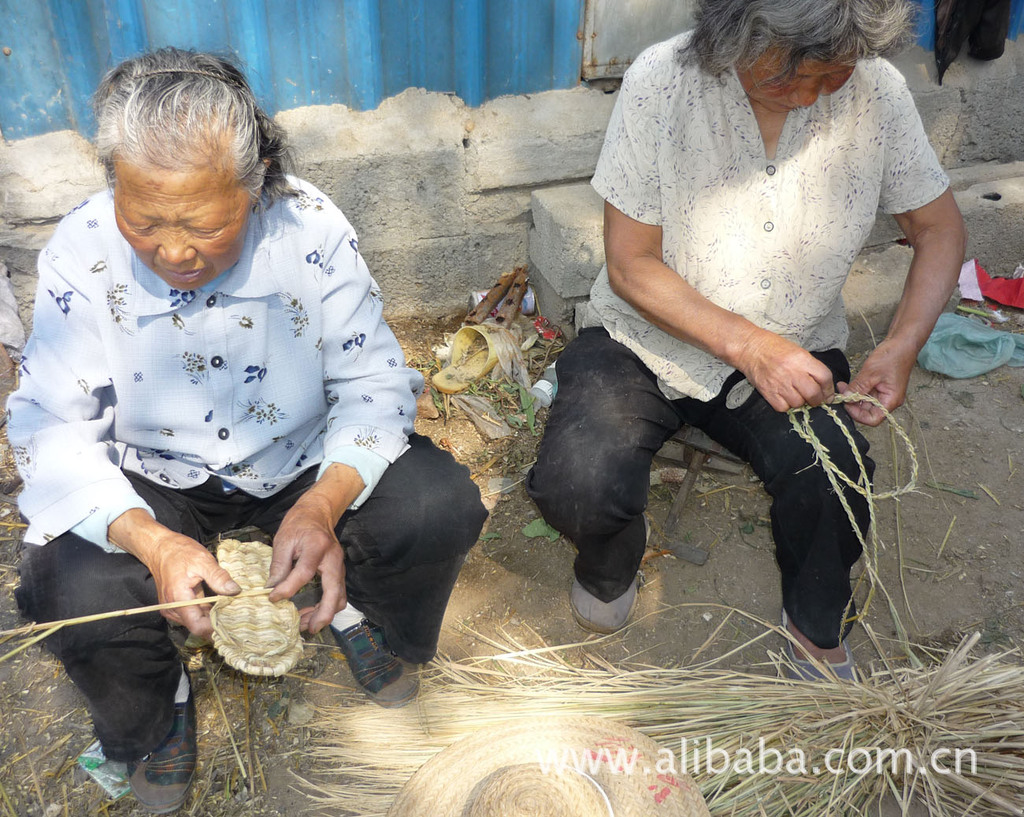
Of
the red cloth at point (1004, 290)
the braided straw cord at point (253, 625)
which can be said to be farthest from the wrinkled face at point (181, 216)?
the red cloth at point (1004, 290)

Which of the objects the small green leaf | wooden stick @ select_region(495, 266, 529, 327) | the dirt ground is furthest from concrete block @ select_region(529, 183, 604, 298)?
the small green leaf

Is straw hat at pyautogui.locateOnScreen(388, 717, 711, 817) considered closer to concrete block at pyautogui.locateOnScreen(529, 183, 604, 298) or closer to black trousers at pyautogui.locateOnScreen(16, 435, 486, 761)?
black trousers at pyautogui.locateOnScreen(16, 435, 486, 761)

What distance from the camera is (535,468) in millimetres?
2350

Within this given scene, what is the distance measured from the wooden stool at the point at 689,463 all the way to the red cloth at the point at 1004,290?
2.01 metres

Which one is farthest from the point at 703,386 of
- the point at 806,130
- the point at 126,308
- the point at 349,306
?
the point at 126,308

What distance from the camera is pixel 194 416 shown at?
196cm

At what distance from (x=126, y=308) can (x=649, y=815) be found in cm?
147

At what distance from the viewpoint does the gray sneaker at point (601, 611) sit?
8.36ft

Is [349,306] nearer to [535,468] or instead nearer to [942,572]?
[535,468]

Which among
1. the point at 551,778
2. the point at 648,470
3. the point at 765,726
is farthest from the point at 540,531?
the point at 551,778

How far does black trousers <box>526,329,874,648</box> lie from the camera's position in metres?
2.21

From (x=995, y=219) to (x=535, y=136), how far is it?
2.20 metres

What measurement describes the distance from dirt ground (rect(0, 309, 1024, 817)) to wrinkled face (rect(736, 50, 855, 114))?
4.78 ft


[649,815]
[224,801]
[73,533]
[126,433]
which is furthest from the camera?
[224,801]
